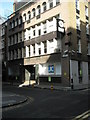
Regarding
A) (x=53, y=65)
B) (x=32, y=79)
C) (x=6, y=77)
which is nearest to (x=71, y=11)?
(x=53, y=65)

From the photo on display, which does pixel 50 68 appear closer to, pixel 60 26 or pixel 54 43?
pixel 54 43

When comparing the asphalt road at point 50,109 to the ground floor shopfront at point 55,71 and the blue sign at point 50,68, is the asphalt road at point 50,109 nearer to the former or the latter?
the ground floor shopfront at point 55,71

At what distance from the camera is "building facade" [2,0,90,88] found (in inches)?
1011

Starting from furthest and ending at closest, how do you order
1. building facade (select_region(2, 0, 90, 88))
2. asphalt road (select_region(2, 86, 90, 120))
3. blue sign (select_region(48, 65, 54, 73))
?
1. blue sign (select_region(48, 65, 54, 73))
2. building facade (select_region(2, 0, 90, 88))
3. asphalt road (select_region(2, 86, 90, 120))

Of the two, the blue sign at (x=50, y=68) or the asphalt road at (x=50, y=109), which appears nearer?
the asphalt road at (x=50, y=109)

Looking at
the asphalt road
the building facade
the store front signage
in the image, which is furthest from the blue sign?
the asphalt road

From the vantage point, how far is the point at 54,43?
27688mm

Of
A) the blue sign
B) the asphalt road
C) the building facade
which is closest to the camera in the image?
the asphalt road

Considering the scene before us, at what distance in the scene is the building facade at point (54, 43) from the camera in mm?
25688

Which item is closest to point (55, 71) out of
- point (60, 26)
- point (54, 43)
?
point (54, 43)

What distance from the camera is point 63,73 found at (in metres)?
25.4

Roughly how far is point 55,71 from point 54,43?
4.33 meters

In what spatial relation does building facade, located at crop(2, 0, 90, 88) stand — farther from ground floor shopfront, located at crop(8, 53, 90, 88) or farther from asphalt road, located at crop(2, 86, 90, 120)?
asphalt road, located at crop(2, 86, 90, 120)

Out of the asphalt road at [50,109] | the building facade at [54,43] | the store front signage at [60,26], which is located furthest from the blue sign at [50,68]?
the asphalt road at [50,109]
